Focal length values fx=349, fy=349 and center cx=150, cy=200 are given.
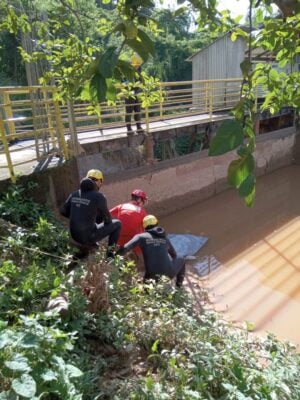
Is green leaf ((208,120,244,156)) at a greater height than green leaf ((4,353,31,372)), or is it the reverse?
green leaf ((208,120,244,156))

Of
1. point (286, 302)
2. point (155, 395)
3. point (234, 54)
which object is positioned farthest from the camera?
point (234, 54)

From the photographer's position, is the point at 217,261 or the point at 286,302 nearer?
the point at 286,302

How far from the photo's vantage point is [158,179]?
27.8 ft

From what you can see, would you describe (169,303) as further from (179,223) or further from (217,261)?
(179,223)

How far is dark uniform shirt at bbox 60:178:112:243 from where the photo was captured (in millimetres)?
4312

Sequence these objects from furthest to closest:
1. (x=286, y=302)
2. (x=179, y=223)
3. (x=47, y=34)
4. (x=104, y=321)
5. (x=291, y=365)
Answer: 1. (x=179, y=223)
2. (x=286, y=302)
3. (x=47, y=34)
4. (x=104, y=321)
5. (x=291, y=365)

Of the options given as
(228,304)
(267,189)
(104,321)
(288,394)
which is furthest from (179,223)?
(288,394)

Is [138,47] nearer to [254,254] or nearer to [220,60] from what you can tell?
[254,254]

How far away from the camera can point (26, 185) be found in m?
4.84

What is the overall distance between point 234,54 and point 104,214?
37.9 ft

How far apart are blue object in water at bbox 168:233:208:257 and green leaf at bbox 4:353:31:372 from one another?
4.80 meters

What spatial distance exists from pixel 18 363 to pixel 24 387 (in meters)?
0.15

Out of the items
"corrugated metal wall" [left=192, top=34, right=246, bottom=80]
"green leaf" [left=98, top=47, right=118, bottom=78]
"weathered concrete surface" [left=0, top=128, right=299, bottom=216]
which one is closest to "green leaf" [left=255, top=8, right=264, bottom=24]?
"green leaf" [left=98, top=47, right=118, bottom=78]

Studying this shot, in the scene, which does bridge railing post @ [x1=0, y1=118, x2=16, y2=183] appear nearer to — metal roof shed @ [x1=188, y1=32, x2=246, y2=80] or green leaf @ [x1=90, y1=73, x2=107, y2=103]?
green leaf @ [x1=90, y1=73, x2=107, y2=103]
